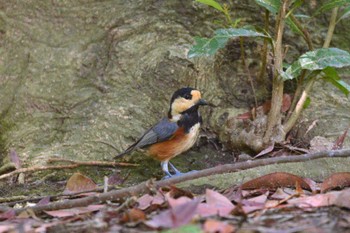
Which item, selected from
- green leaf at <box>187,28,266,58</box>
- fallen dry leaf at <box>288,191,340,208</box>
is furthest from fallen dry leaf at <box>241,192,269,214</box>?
green leaf at <box>187,28,266,58</box>

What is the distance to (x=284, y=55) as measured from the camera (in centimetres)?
478

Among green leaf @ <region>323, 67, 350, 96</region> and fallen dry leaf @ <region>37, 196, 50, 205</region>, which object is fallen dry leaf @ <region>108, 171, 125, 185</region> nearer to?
fallen dry leaf @ <region>37, 196, 50, 205</region>

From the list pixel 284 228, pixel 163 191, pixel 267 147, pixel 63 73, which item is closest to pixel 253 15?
pixel 267 147

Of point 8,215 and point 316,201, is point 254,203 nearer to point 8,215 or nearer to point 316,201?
point 316,201

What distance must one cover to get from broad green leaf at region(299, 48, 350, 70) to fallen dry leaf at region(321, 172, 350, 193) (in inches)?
35.5

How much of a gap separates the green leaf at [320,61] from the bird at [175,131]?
0.70 metres

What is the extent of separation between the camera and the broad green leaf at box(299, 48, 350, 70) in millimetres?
4062

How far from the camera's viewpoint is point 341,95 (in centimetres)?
485

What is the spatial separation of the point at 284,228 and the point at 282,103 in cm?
233

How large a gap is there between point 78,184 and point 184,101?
3.53 feet

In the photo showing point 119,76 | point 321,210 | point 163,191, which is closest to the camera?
point 321,210

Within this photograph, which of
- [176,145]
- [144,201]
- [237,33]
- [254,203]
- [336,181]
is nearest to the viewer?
[254,203]

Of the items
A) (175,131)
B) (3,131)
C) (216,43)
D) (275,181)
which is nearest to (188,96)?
(175,131)

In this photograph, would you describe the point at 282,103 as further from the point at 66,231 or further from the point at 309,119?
the point at 66,231
